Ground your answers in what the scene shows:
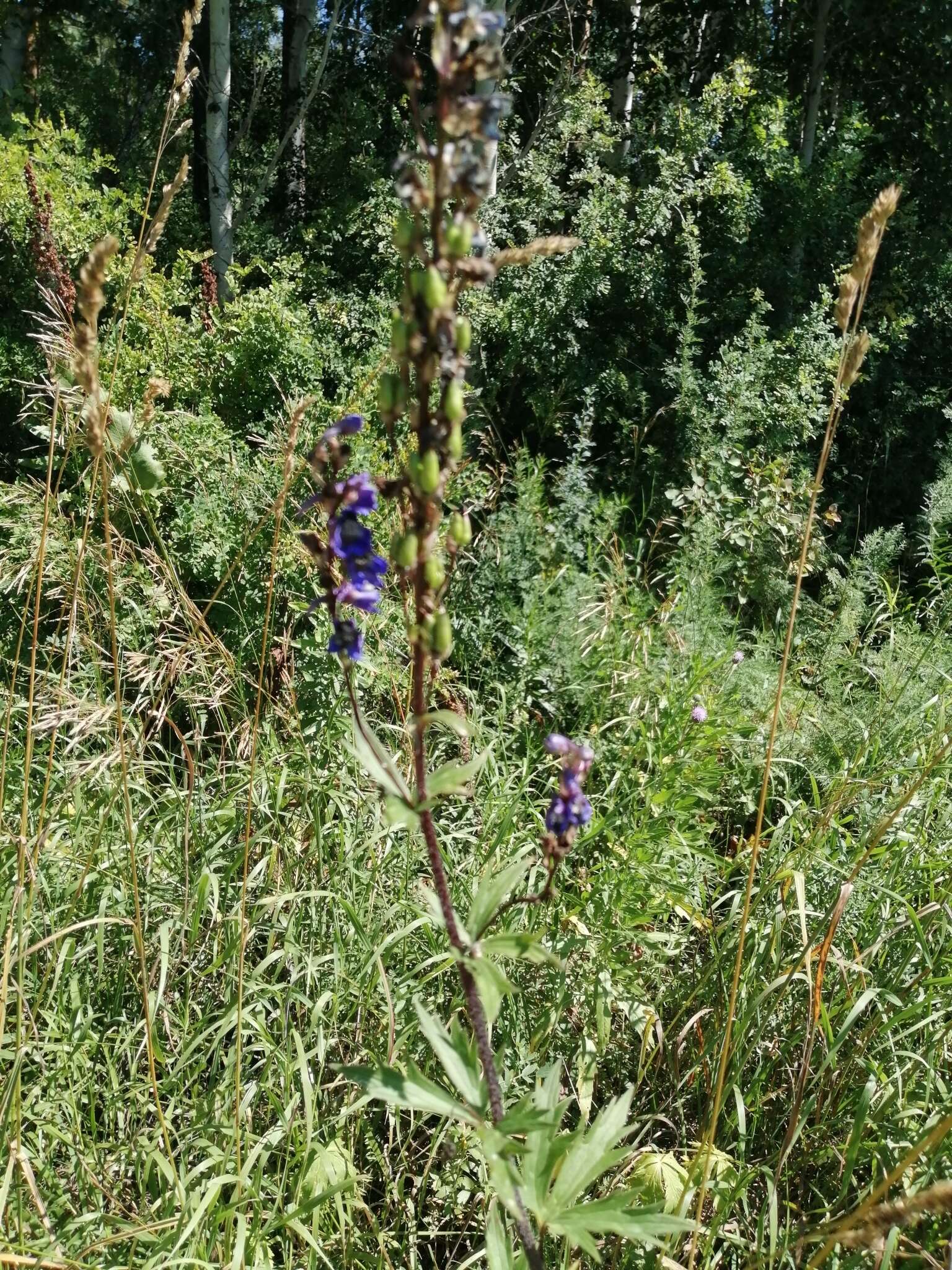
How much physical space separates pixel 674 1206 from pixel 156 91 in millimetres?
16080

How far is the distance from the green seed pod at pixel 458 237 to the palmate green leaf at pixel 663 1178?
158cm

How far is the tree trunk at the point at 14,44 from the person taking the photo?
861 centimetres

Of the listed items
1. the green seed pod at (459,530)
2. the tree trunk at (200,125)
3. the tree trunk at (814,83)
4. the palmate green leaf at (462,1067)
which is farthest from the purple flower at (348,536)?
the tree trunk at (814,83)

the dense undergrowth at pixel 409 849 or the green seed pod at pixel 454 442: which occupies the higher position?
the green seed pod at pixel 454 442

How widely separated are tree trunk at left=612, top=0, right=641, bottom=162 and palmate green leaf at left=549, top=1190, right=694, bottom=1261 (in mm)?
6733

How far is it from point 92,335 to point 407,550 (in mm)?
626

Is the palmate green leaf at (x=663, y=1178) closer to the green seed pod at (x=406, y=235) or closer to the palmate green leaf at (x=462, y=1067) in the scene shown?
the palmate green leaf at (x=462, y=1067)

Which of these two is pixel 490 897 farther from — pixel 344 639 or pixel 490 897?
pixel 344 639

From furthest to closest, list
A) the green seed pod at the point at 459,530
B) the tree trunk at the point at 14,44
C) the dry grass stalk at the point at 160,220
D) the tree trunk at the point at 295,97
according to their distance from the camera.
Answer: the tree trunk at the point at 14,44
the tree trunk at the point at 295,97
the dry grass stalk at the point at 160,220
the green seed pod at the point at 459,530

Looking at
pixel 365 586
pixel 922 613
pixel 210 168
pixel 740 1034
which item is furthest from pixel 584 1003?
pixel 210 168

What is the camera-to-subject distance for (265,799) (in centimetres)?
243

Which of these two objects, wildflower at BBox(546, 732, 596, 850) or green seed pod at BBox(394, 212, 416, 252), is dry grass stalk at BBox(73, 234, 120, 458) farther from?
wildflower at BBox(546, 732, 596, 850)

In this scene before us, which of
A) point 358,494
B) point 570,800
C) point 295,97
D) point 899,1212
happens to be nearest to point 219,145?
point 295,97

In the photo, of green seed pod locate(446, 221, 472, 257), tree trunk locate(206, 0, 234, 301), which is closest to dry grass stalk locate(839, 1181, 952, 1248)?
green seed pod locate(446, 221, 472, 257)
